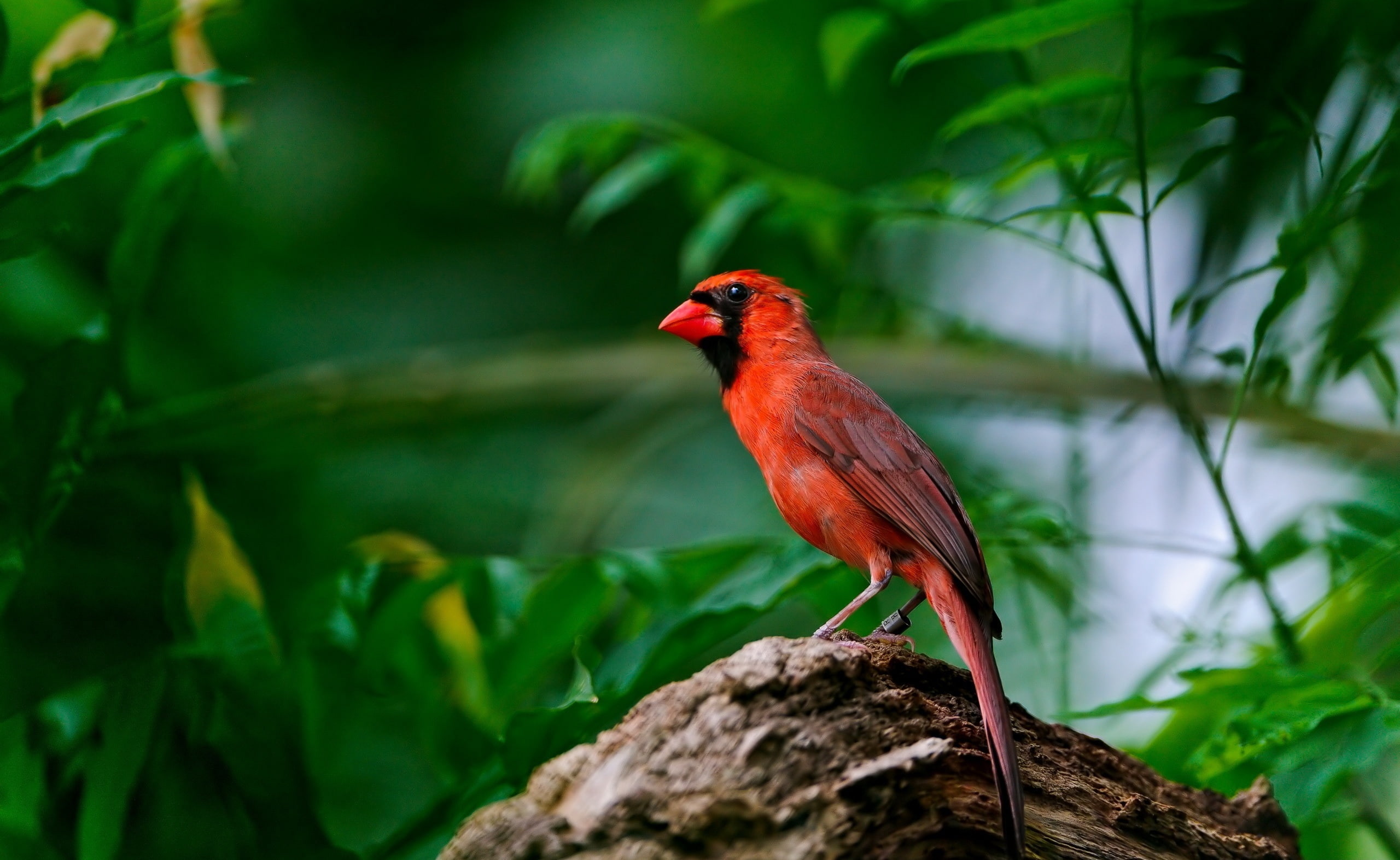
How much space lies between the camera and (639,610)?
3.56 m

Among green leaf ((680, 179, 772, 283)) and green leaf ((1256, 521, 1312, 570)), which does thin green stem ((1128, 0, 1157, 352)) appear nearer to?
green leaf ((1256, 521, 1312, 570))

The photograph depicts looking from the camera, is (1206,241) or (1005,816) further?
(1206,241)

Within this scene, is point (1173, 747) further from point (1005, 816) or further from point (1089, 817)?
point (1005, 816)

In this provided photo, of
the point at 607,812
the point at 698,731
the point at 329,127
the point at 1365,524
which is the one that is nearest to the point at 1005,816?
the point at 698,731

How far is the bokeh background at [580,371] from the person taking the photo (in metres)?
2.77

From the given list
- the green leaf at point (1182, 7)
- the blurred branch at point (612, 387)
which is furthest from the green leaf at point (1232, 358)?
the blurred branch at point (612, 387)

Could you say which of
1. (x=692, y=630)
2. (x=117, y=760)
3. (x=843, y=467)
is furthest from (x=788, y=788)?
(x=117, y=760)

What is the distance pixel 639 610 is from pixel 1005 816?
171 cm

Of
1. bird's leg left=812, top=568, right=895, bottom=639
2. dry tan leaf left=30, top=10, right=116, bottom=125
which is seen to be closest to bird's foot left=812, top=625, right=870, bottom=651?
bird's leg left=812, top=568, right=895, bottom=639

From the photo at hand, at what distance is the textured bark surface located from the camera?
5.92 feet

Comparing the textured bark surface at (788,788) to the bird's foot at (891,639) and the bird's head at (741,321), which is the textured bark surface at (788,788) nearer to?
the bird's foot at (891,639)

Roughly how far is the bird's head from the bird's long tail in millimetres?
1135

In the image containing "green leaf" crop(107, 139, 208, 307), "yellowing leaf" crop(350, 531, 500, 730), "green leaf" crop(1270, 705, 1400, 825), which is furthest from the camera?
"yellowing leaf" crop(350, 531, 500, 730)

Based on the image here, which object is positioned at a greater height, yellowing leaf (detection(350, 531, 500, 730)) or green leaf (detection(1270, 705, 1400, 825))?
yellowing leaf (detection(350, 531, 500, 730))
